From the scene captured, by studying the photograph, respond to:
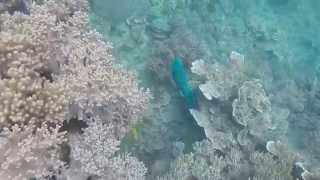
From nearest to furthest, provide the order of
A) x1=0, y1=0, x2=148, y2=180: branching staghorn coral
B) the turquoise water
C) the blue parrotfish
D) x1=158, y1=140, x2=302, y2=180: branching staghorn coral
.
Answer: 1. x1=0, y1=0, x2=148, y2=180: branching staghorn coral
2. x1=158, y1=140, x2=302, y2=180: branching staghorn coral
3. the blue parrotfish
4. the turquoise water

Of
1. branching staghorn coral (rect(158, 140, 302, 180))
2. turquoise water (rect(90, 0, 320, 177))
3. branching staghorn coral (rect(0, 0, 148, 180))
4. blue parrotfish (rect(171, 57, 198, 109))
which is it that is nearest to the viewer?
branching staghorn coral (rect(0, 0, 148, 180))

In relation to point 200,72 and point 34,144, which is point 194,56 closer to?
point 200,72

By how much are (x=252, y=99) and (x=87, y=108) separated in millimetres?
3723

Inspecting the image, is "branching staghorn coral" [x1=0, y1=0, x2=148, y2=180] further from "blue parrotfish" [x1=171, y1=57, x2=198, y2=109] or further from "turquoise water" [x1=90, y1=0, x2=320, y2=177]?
"blue parrotfish" [x1=171, y1=57, x2=198, y2=109]

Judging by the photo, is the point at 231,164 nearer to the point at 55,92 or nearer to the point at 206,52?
the point at 206,52

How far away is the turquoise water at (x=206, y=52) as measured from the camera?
20.5 feet

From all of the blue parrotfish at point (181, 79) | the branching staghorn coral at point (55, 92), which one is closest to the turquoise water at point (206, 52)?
the blue parrotfish at point (181, 79)

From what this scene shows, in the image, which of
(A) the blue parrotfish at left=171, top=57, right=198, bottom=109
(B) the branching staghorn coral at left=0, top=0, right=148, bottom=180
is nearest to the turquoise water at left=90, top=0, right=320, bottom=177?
(A) the blue parrotfish at left=171, top=57, right=198, bottom=109

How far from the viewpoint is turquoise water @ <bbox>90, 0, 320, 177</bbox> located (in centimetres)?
625

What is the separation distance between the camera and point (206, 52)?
781 centimetres

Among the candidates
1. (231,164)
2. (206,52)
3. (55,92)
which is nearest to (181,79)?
(231,164)

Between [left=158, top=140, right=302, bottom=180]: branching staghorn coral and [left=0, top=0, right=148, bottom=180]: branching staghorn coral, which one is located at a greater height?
[left=0, top=0, right=148, bottom=180]: branching staghorn coral

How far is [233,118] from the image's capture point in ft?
20.2

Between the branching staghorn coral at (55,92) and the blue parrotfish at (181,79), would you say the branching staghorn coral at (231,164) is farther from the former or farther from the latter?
the branching staghorn coral at (55,92)
